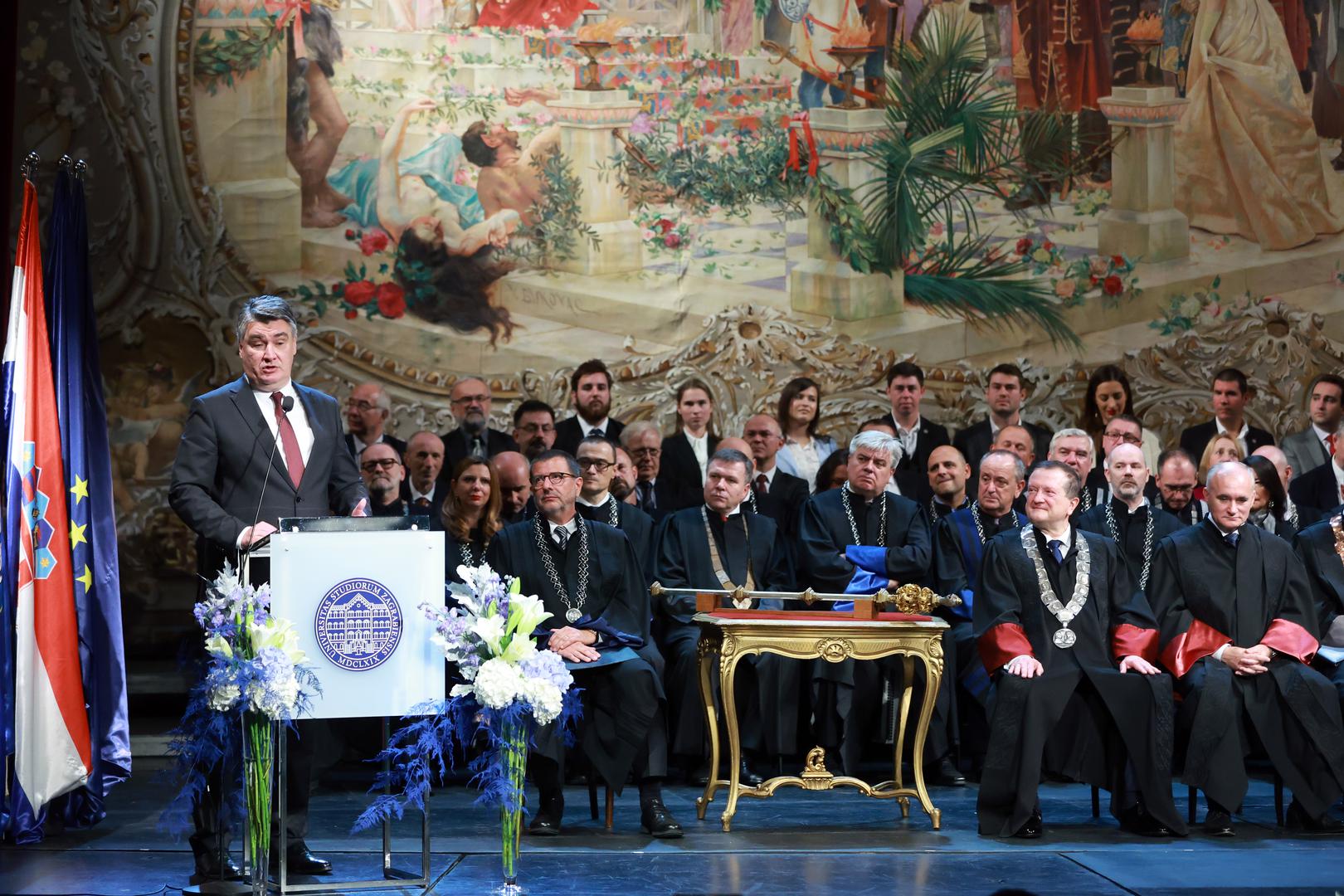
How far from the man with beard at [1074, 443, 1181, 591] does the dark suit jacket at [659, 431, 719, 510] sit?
85.1 inches

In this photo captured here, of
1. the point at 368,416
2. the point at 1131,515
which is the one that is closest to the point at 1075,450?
the point at 1131,515

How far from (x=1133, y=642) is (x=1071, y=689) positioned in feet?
1.17

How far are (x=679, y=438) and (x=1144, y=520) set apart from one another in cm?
258

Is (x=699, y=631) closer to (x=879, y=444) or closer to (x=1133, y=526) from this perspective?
(x=879, y=444)

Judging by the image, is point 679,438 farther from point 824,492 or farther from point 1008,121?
point 1008,121

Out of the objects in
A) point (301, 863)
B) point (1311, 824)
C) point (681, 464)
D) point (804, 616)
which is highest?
point (681, 464)

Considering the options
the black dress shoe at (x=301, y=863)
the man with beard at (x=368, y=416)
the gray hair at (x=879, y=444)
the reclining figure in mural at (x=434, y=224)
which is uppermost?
the reclining figure in mural at (x=434, y=224)

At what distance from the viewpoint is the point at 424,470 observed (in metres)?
7.82

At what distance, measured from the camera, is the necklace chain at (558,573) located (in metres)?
6.21

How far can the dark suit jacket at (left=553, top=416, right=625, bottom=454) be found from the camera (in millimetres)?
8594

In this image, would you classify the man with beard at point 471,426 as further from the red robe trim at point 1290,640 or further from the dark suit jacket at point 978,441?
the red robe trim at point 1290,640

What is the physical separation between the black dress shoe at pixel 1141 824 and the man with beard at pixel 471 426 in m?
4.04

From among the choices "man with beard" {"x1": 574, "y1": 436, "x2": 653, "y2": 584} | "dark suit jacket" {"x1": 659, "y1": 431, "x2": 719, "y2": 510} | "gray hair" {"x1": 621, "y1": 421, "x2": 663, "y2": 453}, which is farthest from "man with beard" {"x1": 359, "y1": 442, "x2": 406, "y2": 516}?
"dark suit jacket" {"x1": 659, "y1": 431, "x2": 719, "y2": 510}

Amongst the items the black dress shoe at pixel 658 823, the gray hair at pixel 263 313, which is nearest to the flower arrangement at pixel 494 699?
the gray hair at pixel 263 313
